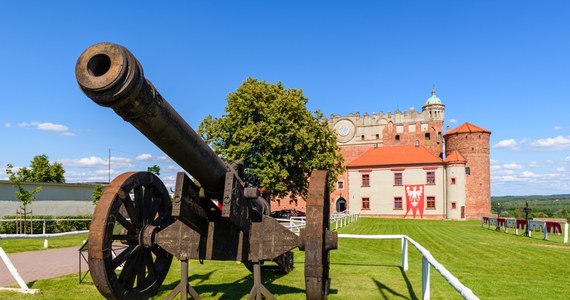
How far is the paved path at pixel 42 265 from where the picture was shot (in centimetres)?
854

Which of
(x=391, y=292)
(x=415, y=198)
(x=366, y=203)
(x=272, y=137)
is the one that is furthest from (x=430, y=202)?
(x=391, y=292)

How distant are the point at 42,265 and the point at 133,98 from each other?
8963mm

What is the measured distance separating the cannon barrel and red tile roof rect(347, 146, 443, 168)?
→ 44.1 metres

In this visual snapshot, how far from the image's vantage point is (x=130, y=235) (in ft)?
19.0

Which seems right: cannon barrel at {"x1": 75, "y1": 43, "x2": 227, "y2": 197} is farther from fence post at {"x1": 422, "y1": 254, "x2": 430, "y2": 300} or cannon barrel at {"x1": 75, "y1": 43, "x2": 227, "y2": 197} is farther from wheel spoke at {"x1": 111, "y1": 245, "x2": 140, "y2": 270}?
fence post at {"x1": 422, "y1": 254, "x2": 430, "y2": 300}

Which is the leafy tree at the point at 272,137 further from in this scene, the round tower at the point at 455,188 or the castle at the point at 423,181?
the round tower at the point at 455,188

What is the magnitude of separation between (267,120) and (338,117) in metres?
32.7

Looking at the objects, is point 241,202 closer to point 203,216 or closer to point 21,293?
A: point 203,216

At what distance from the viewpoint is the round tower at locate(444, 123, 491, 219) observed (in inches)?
1781

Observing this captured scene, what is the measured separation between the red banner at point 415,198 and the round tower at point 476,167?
4.89 meters

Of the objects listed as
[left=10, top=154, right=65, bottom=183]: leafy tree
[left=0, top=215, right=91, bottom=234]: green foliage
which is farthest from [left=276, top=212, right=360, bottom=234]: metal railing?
[left=10, top=154, right=65, bottom=183]: leafy tree

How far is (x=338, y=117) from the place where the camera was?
5819cm

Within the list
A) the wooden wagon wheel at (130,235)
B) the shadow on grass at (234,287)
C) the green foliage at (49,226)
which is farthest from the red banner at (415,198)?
the wooden wagon wheel at (130,235)

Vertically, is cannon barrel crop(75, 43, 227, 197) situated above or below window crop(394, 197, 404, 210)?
above
